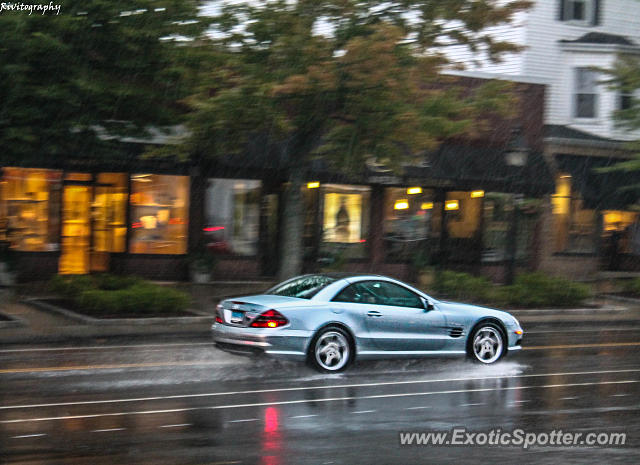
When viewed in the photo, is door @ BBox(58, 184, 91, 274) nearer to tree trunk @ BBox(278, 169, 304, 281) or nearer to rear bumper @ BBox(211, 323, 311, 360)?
tree trunk @ BBox(278, 169, 304, 281)

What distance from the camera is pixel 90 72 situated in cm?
1884

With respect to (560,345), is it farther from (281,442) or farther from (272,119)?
(281,442)

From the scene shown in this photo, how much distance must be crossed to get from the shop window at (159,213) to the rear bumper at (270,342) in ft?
40.2

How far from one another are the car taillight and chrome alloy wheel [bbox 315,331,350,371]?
59cm

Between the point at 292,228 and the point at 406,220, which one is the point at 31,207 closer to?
the point at 292,228

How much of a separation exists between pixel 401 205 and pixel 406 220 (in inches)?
19.2

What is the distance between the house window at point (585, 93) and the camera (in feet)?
104

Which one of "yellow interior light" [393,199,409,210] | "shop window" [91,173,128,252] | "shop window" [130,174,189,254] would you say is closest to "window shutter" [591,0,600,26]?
"yellow interior light" [393,199,409,210]

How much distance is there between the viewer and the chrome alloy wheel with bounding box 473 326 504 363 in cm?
1334

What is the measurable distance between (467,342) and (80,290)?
9.08m

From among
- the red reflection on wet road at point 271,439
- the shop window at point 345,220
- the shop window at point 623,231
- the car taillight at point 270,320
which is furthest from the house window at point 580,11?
the red reflection on wet road at point 271,439

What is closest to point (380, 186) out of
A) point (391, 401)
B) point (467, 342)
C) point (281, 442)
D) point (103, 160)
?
point (103, 160)

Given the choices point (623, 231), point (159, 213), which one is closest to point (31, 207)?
point (159, 213)

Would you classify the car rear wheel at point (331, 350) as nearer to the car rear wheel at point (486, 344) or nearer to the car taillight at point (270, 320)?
the car taillight at point (270, 320)
